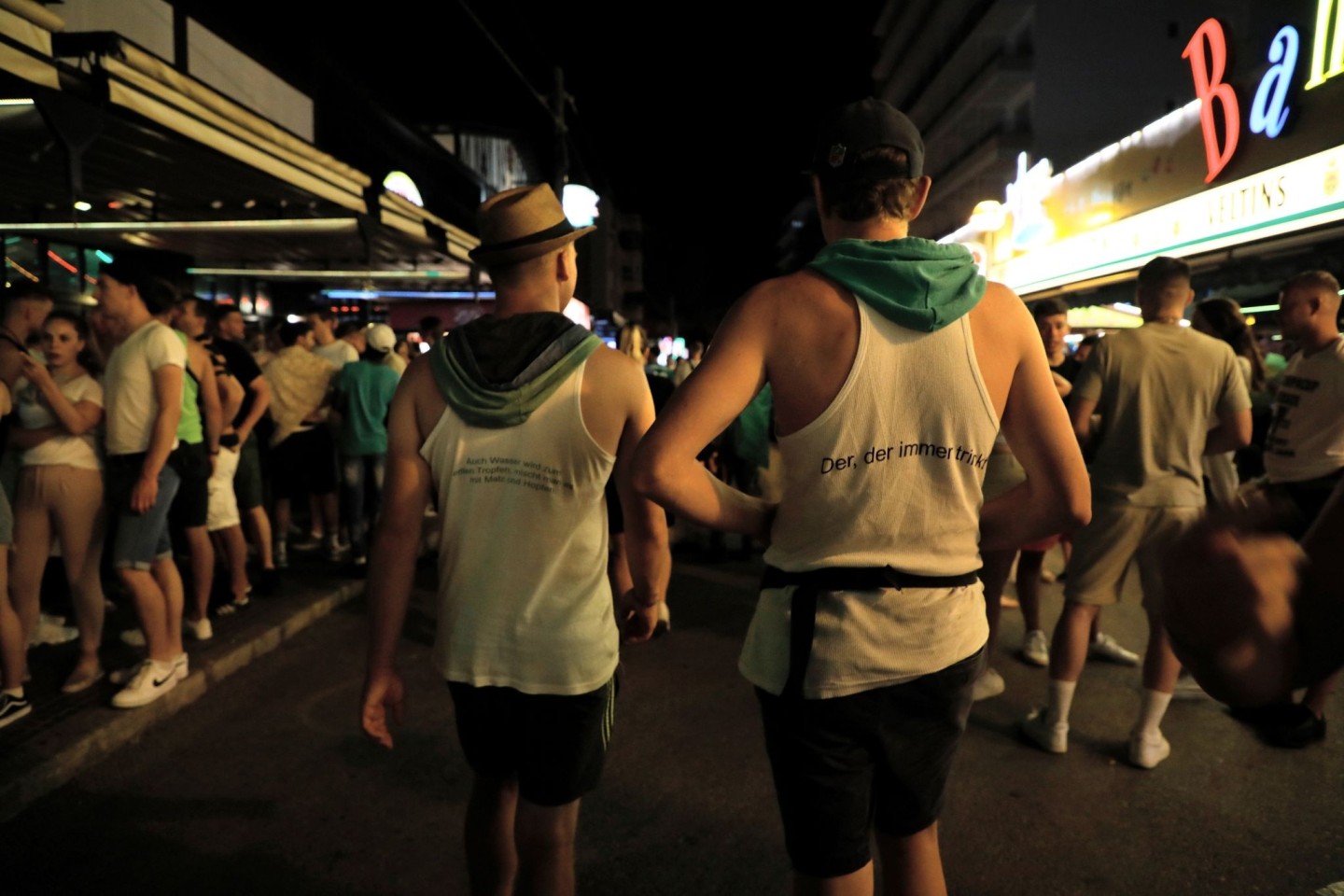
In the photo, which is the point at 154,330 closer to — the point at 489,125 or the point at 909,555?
the point at 909,555

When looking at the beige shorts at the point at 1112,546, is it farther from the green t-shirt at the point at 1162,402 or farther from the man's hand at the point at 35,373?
the man's hand at the point at 35,373

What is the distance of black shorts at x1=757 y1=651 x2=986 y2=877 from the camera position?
1756 millimetres

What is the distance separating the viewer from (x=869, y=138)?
5.65ft

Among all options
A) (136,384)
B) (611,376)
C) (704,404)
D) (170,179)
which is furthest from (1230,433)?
(170,179)

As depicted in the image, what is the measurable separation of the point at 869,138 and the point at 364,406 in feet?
19.5

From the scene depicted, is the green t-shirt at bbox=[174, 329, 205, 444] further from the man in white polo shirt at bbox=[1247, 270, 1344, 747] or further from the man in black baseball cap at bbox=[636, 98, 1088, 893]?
the man in white polo shirt at bbox=[1247, 270, 1344, 747]

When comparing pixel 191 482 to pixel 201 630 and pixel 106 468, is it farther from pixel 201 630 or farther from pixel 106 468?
pixel 201 630

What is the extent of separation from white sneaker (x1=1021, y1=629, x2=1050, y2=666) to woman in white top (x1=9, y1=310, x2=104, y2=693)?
5083 mm

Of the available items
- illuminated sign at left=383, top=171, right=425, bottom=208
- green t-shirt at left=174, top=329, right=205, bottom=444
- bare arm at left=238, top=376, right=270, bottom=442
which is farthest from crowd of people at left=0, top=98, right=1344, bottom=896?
illuminated sign at left=383, top=171, right=425, bottom=208

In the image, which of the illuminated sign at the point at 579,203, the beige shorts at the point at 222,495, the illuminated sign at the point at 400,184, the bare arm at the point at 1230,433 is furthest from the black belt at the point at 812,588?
the illuminated sign at the point at 579,203

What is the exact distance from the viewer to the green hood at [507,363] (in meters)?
2.05

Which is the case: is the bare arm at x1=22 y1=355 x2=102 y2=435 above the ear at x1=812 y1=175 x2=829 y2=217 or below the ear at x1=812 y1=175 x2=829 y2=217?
below

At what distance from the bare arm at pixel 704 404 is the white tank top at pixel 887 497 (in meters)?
0.16

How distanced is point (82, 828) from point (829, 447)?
331 cm
